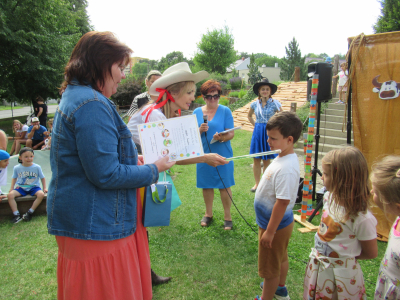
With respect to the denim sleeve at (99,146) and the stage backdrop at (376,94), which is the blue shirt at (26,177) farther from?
the stage backdrop at (376,94)

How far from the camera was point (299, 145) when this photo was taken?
8664 millimetres

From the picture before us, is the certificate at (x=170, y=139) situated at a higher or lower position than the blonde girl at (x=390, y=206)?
higher

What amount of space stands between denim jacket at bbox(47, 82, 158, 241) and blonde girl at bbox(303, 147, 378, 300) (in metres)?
1.23

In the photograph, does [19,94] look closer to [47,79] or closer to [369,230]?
[47,79]

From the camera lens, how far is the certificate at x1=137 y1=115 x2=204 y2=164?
1.62 meters

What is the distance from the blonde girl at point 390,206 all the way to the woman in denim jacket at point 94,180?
52.3 inches

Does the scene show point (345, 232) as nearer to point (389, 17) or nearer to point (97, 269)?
point (97, 269)

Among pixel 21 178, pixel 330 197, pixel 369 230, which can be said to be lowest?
pixel 21 178

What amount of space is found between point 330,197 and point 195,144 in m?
1.01

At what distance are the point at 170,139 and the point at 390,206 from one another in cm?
137

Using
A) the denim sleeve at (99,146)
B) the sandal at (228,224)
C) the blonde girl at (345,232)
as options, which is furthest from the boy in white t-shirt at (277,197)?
the sandal at (228,224)

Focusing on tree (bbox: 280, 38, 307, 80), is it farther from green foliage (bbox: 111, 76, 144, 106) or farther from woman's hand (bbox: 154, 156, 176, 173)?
woman's hand (bbox: 154, 156, 176, 173)

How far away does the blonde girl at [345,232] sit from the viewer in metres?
1.65

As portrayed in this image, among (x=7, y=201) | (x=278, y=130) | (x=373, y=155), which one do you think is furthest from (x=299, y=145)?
(x=7, y=201)
